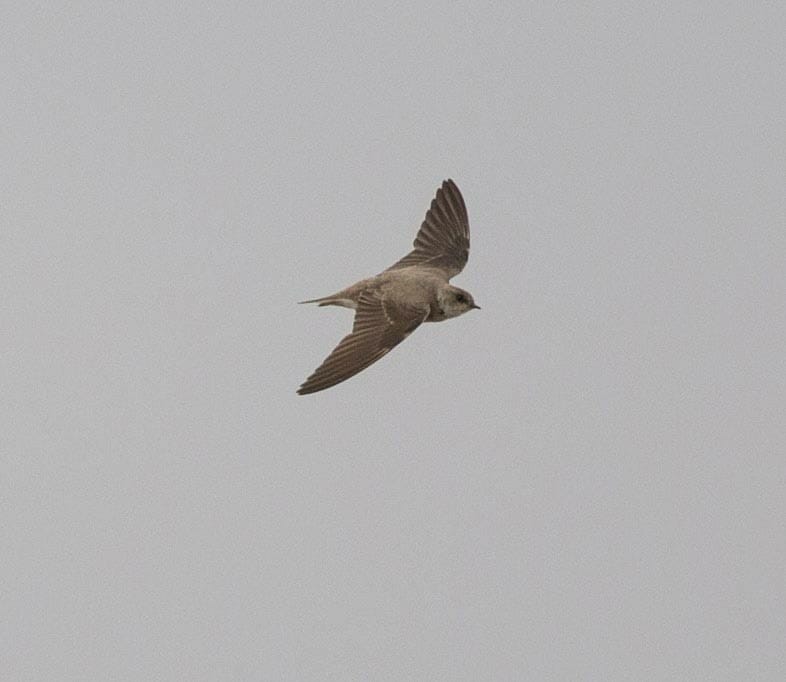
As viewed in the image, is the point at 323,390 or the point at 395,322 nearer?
the point at 323,390

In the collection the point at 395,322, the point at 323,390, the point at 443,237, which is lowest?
the point at 323,390

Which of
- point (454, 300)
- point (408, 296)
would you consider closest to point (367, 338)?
point (408, 296)

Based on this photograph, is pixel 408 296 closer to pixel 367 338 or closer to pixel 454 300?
pixel 454 300

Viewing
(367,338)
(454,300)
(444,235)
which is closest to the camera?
(367,338)

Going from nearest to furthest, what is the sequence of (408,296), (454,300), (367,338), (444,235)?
1. (367,338)
2. (408,296)
3. (454,300)
4. (444,235)

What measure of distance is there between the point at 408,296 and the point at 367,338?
3.75ft

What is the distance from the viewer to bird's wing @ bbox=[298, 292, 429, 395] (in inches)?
629

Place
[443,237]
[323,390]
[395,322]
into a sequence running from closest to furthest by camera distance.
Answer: [323,390]
[395,322]
[443,237]

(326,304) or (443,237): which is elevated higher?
(443,237)

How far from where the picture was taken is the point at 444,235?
2088 cm

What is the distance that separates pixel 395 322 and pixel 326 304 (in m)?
1.49

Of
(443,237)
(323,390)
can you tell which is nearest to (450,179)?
(443,237)

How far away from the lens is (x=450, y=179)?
69.6 ft

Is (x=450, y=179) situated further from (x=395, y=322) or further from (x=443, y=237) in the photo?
(x=395, y=322)
